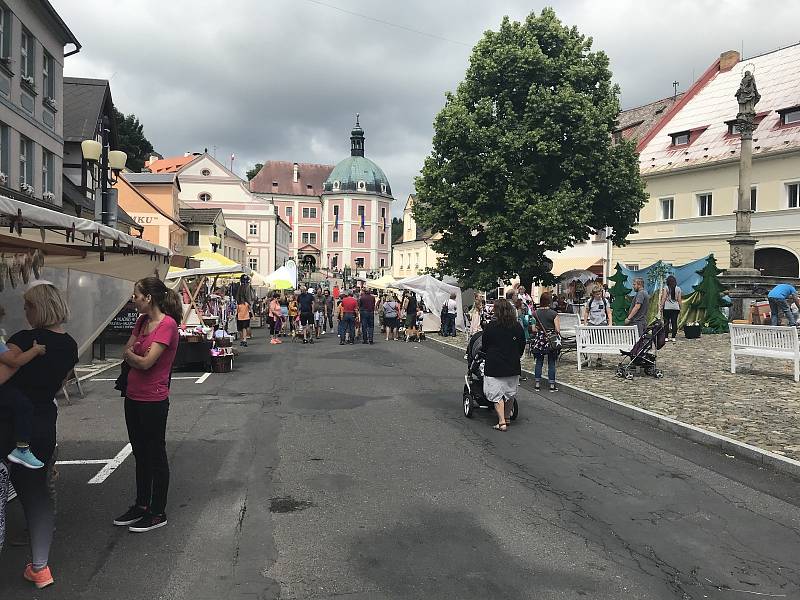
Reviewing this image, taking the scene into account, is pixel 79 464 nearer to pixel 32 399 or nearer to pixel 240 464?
pixel 240 464

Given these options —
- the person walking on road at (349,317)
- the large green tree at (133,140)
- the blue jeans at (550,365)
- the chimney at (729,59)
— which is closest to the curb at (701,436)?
the blue jeans at (550,365)

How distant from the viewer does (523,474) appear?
6.61 meters

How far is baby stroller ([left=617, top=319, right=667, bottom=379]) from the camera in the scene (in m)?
12.7

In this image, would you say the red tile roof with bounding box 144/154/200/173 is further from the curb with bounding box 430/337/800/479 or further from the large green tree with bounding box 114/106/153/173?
the curb with bounding box 430/337/800/479

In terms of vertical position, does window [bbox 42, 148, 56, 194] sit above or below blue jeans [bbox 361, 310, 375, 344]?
above

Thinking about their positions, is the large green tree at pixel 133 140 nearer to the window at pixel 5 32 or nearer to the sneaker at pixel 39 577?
the window at pixel 5 32

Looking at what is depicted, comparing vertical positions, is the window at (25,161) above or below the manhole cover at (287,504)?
above

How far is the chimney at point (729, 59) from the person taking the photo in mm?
41719

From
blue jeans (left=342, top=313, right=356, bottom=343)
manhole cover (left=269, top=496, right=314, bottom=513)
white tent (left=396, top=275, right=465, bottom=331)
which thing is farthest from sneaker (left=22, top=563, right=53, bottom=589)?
white tent (left=396, top=275, right=465, bottom=331)

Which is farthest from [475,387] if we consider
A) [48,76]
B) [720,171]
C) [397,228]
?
[397,228]

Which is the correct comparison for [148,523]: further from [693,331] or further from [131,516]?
[693,331]

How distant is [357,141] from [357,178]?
9.33 metres

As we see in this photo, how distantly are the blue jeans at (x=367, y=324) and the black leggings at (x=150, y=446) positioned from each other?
17807 millimetres

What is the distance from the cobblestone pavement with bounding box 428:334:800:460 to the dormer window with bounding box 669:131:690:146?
2614 centimetres
